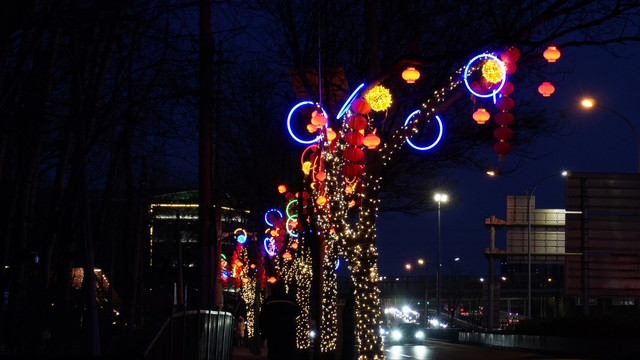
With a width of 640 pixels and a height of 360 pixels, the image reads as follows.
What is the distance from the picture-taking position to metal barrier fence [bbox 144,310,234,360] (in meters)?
9.35

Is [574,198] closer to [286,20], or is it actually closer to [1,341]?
[286,20]

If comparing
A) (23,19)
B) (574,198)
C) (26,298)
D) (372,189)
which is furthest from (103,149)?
(574,198)

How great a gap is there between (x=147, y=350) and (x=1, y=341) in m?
4.28

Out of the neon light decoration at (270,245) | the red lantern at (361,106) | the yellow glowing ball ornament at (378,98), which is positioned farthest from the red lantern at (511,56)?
the neon light decoration at (270,245)

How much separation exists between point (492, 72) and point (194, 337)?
6.61 m

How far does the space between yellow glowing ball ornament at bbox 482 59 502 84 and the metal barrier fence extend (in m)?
5.87

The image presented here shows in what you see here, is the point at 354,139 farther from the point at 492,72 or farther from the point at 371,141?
the point at 492,72

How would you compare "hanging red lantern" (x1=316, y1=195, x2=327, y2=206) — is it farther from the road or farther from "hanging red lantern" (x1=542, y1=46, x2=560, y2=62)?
the road

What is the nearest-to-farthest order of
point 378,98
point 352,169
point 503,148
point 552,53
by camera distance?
point 503,148
point 552,53
point 352,169
point 378,98

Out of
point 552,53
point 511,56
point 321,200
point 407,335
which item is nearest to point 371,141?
point 511,56

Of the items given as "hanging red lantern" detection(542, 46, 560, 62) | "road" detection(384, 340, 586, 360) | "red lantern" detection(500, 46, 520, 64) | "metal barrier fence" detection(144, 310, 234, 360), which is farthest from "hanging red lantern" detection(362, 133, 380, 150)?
"road" detection(384, 340, 586, 360)

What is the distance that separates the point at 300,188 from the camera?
22.1 meters

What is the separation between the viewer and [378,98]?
54.6 ft

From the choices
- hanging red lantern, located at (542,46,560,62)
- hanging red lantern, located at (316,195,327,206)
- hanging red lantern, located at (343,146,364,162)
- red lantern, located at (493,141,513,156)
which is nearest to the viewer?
red lantern, located at (493,141,513,156)
